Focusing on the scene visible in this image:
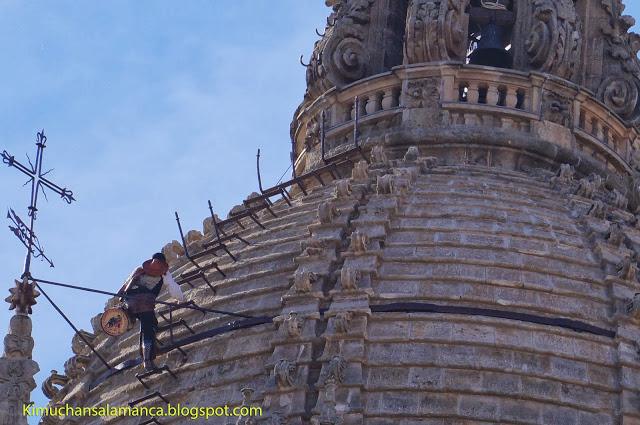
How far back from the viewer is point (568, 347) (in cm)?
5756

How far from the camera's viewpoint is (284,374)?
56.5 metres

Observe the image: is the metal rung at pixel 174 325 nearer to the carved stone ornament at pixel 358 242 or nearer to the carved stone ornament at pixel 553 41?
the carved stone ornament at pixel 358 242

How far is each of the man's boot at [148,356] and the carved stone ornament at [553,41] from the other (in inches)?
434

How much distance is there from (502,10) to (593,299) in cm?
1107

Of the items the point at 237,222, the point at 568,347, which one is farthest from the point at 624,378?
the point at 237,222

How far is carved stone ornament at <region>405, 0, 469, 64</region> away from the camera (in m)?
67.3

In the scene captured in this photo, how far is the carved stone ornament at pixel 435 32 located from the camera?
221 feet

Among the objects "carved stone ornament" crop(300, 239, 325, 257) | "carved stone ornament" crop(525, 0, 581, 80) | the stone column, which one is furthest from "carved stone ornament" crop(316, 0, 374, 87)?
the stone column

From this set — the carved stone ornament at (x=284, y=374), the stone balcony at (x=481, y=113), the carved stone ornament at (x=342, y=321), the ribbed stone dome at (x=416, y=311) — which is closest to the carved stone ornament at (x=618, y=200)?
the ribbed stone dome at (x=416, y=311)

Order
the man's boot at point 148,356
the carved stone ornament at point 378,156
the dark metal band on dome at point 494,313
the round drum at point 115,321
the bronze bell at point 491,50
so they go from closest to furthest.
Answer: the dark metal band on dome at point 494,313
the round drum at point 115,321
the man's boot at point 148,356
the carved stone ornament at point 378,156
the bronze bell at point 491,50

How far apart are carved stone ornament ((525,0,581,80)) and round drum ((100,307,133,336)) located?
12068 millimetres

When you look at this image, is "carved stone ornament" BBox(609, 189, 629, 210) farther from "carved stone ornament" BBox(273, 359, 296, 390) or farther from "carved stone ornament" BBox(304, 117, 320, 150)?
"carved stone ornament" BBox(273, 359, 296, 390)

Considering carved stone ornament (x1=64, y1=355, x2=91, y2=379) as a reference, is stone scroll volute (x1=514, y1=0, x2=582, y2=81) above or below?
above

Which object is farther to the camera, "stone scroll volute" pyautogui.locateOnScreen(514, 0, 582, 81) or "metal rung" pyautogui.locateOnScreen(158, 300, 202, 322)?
"stone scroll volute" pyautogui.locateOnScreen(514, 0, 582, 81)
